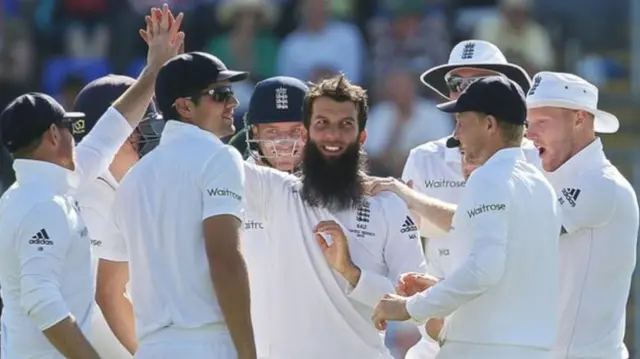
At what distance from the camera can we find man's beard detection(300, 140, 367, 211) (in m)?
6.39

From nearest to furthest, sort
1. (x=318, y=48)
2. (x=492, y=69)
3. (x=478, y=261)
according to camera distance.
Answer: (x=478, y=261) < (x=492, y=69) < (x=318, y=48)

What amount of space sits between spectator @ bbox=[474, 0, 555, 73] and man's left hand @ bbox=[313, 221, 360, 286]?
780 cm

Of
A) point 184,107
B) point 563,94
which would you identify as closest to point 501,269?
point 563,94

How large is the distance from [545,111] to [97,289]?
212 cm

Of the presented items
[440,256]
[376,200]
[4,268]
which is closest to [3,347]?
[4,268]

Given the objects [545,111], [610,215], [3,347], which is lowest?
[3,347]

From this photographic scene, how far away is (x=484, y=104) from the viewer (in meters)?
5.89

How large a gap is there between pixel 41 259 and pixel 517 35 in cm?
882

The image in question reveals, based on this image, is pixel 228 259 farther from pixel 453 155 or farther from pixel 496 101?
pixel 453 155

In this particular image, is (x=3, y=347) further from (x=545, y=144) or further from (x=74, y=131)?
(x=545, y=144)

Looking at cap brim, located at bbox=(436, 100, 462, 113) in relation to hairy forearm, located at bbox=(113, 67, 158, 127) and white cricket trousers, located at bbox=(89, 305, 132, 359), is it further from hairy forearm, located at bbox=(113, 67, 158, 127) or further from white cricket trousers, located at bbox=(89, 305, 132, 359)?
white cricket trousers, located at bbox=(89, 305, 132, 359)

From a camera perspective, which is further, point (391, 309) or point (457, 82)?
point (457, 82)

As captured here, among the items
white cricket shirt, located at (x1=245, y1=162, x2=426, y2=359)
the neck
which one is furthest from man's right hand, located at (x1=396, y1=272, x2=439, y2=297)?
the neck

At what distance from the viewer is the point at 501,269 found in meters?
5.71
